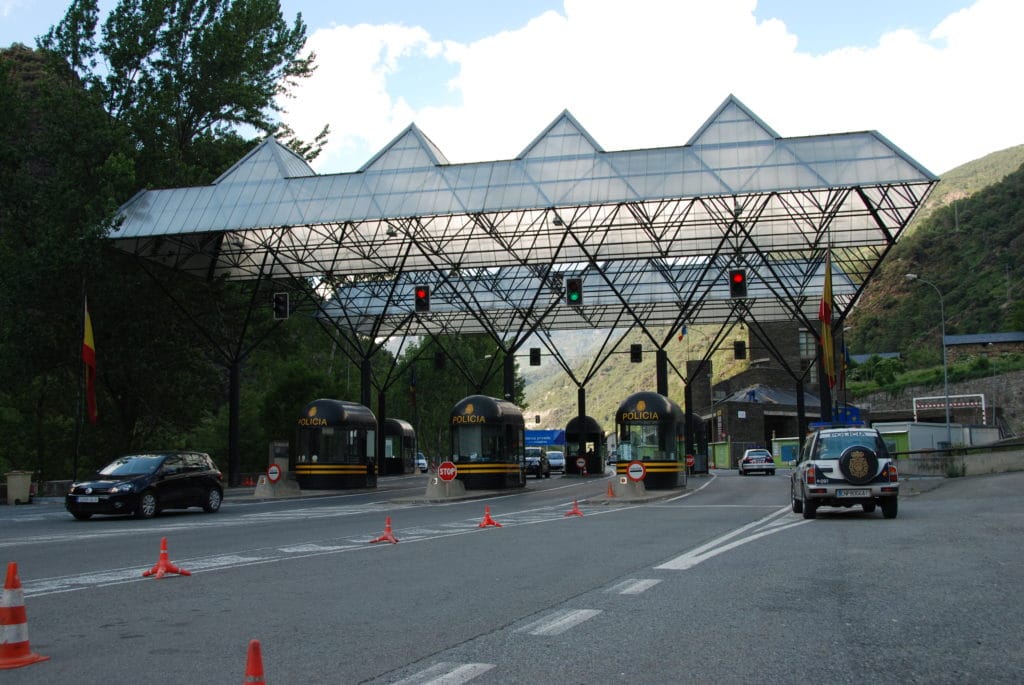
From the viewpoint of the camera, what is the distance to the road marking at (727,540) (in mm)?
12640

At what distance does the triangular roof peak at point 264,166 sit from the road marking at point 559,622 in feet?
119

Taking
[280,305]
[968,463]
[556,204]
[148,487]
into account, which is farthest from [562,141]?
[148,487]

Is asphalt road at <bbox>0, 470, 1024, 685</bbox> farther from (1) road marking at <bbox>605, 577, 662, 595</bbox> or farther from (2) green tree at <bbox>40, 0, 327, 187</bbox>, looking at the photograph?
(2) green tree at <bbox>40, 0, 327, 187</bbox>

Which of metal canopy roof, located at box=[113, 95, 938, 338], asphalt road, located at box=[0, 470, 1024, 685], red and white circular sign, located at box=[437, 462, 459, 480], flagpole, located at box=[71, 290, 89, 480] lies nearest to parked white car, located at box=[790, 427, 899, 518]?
asphalt road, located at box=[0, 470, 1024, 685]

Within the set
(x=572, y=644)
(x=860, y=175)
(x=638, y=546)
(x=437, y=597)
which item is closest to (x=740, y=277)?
(x=860, y=175)

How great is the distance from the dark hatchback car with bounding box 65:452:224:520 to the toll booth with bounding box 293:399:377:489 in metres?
11.5

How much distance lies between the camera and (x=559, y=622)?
27.3 ft

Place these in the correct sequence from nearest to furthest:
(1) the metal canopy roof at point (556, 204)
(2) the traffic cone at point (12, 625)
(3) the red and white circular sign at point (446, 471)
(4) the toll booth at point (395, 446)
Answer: (2) the traffic cone at point (12, 625) < (3) the red and white circular sign at point (446, 471) < (1) the metal canopy roof at point (556, 204) < (4) the toll booth at point (395, 446)

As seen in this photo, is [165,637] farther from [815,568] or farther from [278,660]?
[815,568]

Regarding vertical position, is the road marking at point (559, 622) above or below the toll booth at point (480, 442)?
below

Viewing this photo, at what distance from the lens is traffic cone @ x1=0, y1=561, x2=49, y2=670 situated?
6.70 metres

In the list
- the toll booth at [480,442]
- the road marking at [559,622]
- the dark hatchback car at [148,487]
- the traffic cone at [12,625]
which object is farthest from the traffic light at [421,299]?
the traffic cone at [12,625]

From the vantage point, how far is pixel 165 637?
803 centimetres

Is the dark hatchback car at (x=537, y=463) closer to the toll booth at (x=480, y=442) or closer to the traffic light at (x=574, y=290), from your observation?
the toll booth at (x=480, y=442)
